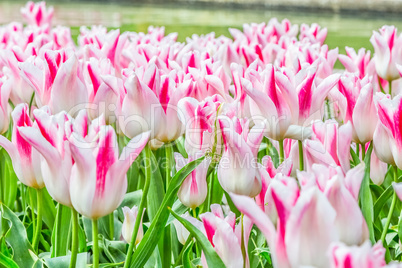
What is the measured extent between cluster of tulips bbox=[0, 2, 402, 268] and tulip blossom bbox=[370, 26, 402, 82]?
0.15m

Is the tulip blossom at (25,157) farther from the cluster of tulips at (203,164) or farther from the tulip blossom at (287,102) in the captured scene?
the tulip blossom at (287,102)

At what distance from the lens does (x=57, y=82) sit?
1453mm

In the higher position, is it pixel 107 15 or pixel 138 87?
pixel 107 15

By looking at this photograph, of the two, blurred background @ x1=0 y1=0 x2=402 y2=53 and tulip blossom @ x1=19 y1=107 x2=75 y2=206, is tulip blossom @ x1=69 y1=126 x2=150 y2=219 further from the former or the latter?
blurred background @ x1=0 y1=0 x2=402 y2=53

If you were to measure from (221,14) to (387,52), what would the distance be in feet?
39.0

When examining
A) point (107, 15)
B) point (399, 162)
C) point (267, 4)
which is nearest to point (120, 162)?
point (399, 162)

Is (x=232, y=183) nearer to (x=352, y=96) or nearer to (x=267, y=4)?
(x=352, y=96)

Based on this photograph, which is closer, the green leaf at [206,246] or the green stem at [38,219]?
the green leaf at [206,246]

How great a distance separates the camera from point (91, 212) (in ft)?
3.34

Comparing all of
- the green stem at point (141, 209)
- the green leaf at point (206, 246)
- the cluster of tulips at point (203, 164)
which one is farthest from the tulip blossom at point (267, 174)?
the green stem at point (141, 209)

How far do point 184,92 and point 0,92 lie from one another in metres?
0.46

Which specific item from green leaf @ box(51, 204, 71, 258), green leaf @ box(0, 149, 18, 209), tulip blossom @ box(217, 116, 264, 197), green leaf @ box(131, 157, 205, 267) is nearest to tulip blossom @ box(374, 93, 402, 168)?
tulip blossom @ box(217, 116, 264, 197)

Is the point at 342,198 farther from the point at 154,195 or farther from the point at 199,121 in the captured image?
the point at 154,195

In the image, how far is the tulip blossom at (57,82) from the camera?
4.77 feet
